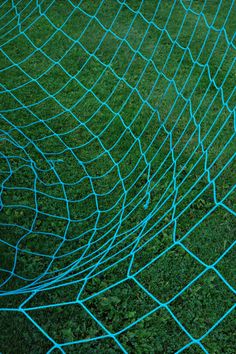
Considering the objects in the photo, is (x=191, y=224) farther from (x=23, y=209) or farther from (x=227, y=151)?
(x=23, y=209)

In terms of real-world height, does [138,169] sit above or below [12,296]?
above

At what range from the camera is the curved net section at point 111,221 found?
191 cm

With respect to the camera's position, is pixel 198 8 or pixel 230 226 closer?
pixel 230 226

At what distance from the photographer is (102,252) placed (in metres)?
2.11

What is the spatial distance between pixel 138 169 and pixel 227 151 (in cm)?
62

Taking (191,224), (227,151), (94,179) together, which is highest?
(227,151)

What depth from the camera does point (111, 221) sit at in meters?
2.34

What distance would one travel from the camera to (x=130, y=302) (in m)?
2.04

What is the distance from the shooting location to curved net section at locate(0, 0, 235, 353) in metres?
1.91

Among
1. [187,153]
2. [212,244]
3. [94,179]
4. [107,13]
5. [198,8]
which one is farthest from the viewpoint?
[198,8]

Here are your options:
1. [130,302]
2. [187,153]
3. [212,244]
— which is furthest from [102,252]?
[187,153]

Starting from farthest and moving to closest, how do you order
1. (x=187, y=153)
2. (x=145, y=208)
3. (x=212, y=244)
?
(x=187, y=153) → (x=145, y=208) → (x=212, y=244)

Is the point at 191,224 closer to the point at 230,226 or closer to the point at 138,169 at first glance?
the point at 230,226

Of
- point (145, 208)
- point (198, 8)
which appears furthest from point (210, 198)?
point (198, 8)
